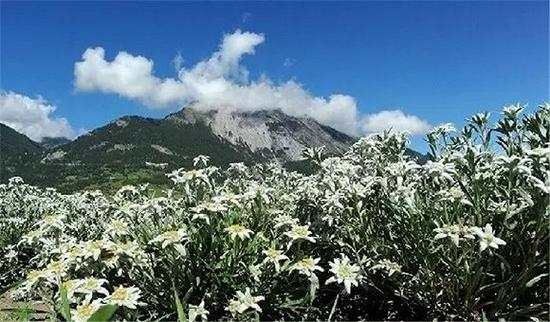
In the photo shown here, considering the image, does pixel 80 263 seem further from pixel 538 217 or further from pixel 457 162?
pixel 538 217

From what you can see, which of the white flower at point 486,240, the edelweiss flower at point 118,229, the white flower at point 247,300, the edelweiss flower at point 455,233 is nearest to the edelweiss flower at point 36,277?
the edelweiss flower at point 118,229

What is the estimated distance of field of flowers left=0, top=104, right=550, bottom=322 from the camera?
149 inches

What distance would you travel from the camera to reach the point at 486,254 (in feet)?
12.9

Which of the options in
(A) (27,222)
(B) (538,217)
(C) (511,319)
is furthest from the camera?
(A) (27,222)

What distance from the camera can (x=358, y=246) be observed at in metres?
4.36

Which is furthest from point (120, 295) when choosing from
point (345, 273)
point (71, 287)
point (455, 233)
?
point (455, 233)

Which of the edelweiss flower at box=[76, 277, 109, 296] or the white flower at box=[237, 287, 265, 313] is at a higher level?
the white flower at box=[237, 287, 265, 313]

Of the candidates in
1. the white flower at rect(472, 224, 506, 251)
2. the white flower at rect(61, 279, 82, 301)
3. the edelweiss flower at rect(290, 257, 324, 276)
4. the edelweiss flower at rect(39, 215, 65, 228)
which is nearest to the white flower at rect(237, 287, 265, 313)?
the edelweiss flower at rect(290, 257, 324, 276)

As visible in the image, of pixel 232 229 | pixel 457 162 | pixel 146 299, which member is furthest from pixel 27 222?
pixel 457 162

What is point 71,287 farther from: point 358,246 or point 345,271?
point 358,246

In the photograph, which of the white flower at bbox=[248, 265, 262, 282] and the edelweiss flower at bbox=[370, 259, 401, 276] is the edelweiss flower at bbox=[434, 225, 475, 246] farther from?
the white flower at bbox=[248, 265, 262, 282]

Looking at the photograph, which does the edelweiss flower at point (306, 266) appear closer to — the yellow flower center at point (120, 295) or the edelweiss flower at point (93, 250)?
the yellow flower center at point (120, 295)

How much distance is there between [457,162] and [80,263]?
2.74 m

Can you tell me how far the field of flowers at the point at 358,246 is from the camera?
379 cm
